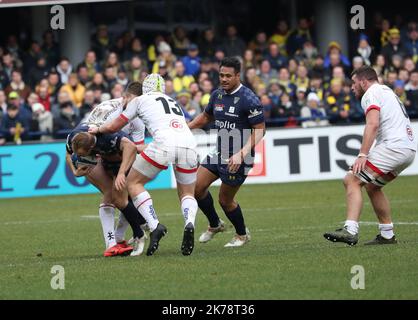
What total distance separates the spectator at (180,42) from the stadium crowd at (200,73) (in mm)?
23

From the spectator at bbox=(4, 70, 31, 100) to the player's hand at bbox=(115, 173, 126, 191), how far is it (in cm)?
1245

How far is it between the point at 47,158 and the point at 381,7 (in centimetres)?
1168

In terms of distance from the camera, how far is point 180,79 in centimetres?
2392

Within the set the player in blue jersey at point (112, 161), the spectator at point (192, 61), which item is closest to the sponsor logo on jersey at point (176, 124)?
the player in blue jersey at point (112, 161)

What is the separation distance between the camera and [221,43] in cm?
2611

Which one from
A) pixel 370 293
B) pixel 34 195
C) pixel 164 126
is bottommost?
pixel 34 195

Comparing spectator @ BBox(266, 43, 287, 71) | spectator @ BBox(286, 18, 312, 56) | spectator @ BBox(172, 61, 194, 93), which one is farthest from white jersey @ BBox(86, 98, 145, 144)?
spectator @ BBox(286, 18, 312, 56)

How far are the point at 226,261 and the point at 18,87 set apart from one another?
13.6 metres

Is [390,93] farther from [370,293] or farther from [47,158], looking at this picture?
[47,158]

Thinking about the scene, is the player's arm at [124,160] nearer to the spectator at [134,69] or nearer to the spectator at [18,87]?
the spectator at [18,87]

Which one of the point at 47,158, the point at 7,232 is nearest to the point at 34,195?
the point at 47,158

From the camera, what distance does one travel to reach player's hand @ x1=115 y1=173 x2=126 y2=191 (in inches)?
446

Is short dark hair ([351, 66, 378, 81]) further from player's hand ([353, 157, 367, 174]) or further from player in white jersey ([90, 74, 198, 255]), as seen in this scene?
player in white jersey ([90, 74, 198, 255])

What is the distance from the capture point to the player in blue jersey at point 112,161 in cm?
1155
